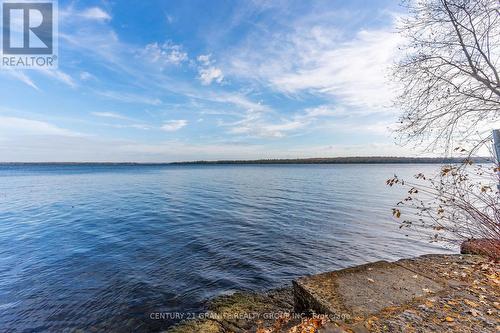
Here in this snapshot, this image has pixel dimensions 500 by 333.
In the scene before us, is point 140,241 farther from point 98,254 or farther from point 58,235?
point 58,235

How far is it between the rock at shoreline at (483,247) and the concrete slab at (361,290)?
2525 mm

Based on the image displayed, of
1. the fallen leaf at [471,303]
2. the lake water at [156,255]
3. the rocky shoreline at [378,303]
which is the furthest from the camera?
the lake water at [156,255]

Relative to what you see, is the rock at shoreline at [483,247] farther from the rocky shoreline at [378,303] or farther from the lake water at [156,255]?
the lake water at [156,255]

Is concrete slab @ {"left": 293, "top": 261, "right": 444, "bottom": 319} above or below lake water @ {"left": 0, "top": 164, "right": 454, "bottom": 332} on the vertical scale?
above

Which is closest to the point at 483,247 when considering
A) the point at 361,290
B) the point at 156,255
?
the point at 361,290

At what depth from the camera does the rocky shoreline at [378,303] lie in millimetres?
3771

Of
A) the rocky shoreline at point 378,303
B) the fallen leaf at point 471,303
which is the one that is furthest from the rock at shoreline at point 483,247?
the fallen leaf at point 471,303

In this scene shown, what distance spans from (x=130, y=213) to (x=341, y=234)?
15277 mm

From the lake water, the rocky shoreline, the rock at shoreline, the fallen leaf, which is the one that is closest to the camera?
the rocky shoreline

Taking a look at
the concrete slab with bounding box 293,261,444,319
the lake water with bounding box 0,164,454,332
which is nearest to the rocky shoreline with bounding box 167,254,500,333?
the concrete slab with bounding box 293,261,444,319

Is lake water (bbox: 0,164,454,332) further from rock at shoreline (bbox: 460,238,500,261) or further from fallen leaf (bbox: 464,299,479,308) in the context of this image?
fallen leaf (bbox: 464,299,479,308)

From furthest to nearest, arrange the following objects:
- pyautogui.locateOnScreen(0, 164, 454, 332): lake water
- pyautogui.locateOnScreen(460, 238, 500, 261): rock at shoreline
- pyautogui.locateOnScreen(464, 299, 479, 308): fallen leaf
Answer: pyautogui.locateOnScreen(0, 164, 454, 332): lake water, pyautogui.locateOnScreen(460, 238, 500, 261): rock at shoreline, pyautogui.locateOnScreen(464, 299, 479, 308): fallen leaf

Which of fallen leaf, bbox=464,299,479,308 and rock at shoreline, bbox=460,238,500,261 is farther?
rock at shoreline, bbox=460,238,500,261

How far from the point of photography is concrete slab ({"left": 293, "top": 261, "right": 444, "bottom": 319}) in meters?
4.21
